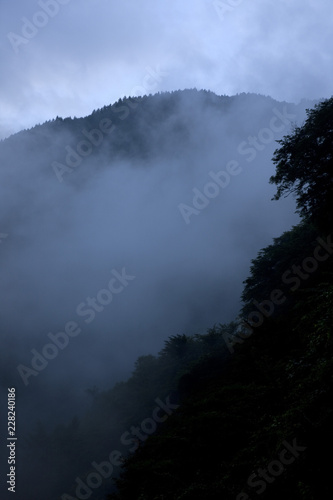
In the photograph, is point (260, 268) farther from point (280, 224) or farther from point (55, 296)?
point (55, 296)

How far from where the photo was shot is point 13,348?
466 feet

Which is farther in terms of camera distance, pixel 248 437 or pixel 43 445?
pixel 43 445

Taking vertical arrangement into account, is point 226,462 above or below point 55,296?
below

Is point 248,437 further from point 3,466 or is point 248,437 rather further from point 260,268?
point 3,466

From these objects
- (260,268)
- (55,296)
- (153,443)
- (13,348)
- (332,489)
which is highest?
(55,296)

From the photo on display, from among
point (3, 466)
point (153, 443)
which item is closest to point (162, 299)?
point (3, 466)

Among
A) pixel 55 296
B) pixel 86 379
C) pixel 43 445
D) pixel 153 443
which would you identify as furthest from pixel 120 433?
pixel 55 296

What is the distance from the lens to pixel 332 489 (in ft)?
13.2

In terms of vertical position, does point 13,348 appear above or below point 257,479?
above

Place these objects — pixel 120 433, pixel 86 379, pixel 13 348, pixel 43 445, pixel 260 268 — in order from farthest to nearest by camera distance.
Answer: pixel 13 348
pixel 86 379
pixel 43 445
pixel 120 433
pixel 260 268

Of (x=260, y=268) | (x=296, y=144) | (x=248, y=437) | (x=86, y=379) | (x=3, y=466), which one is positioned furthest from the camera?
(x=86, y=379)

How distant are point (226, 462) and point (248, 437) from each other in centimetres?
74

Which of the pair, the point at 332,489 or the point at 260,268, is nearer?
the point at 332,489

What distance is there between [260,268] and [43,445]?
1636 inches
